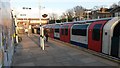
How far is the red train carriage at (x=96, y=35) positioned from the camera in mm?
14901

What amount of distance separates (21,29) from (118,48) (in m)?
62.7

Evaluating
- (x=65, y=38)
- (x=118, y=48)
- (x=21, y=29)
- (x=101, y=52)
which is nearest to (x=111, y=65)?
(x=118, y=48)

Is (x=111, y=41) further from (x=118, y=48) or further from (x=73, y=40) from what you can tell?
(x=73, y=40)

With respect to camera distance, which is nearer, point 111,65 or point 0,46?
point 0,46

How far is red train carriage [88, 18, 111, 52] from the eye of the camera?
48.9 feet

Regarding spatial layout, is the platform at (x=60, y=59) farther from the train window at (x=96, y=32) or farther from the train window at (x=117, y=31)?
the train window at (x=117, y=31)

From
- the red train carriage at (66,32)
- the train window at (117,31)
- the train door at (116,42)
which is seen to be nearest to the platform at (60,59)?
the train door at (116,42)

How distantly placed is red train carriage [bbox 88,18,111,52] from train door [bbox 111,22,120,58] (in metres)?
1.52

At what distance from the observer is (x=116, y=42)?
41.3 feet

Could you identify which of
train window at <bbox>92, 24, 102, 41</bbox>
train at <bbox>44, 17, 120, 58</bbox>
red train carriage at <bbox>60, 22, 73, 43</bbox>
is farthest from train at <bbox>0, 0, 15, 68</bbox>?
red train carriage at <bbox>60, 22, 73, 43</bbox>

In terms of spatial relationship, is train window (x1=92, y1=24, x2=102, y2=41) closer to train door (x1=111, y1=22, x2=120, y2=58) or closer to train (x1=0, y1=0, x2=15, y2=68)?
train door (x1=111, y1=22, x2=120, y2=58)

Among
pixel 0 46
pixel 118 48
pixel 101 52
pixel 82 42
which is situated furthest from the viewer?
pixel 82 42

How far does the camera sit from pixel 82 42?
19.6 meters

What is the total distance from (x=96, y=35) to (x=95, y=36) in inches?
9.0
